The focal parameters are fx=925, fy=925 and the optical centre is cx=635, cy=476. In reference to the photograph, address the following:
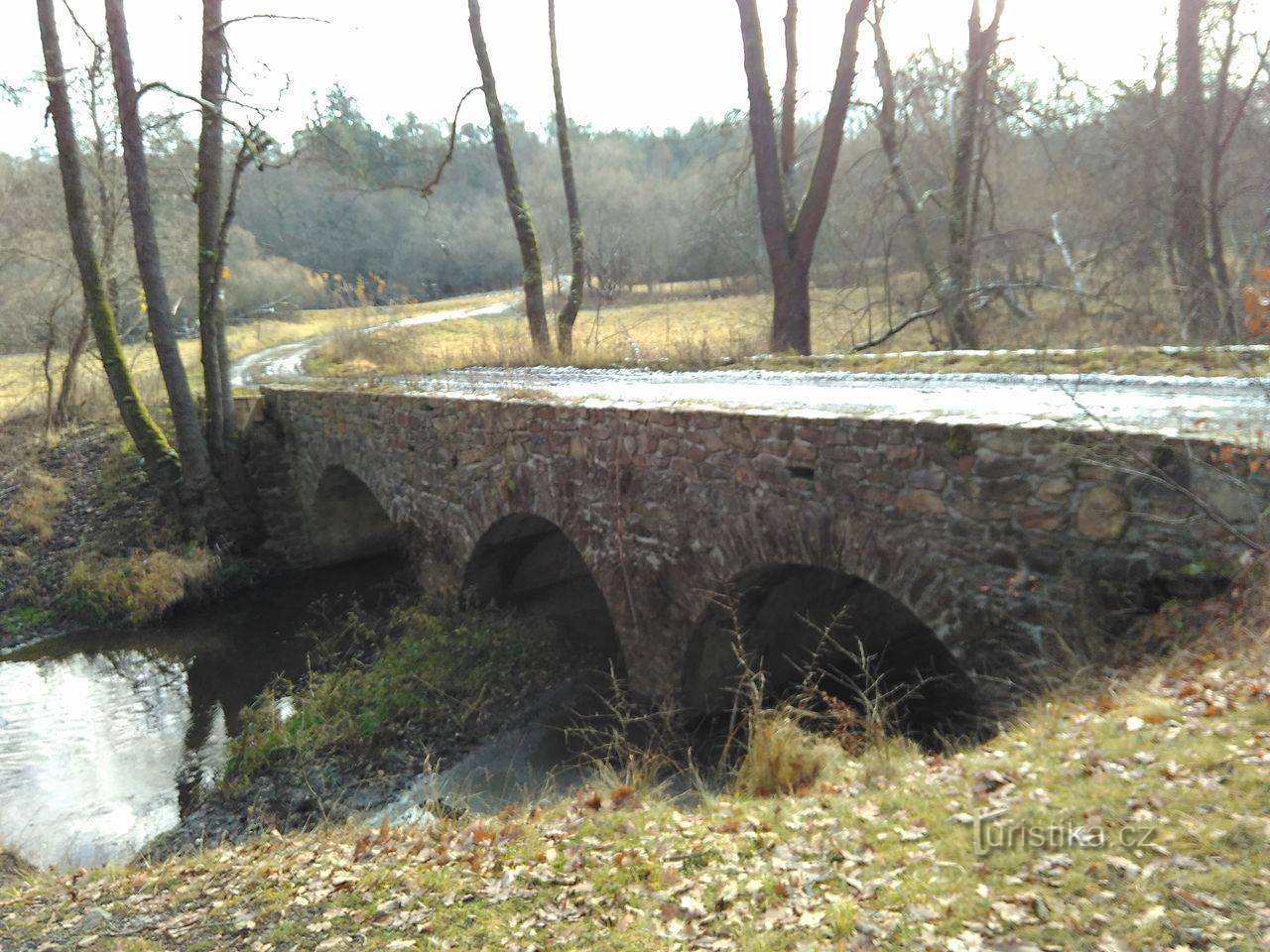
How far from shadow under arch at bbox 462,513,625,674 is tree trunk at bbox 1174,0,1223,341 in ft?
26.1

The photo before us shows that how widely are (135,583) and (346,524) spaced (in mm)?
3450

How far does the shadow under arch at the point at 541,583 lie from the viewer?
10094 mm

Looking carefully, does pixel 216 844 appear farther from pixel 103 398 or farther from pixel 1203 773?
pixel 103 398

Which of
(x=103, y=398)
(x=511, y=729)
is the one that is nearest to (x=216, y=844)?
(x=511, y=729)

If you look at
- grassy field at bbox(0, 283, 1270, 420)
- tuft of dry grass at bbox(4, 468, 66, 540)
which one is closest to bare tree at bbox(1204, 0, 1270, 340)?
grassy field at bbox(0, 283, 1270, 420)

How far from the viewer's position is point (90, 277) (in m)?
13.9

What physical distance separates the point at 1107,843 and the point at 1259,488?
71.2 inches

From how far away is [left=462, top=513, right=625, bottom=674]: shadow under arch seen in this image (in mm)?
10094

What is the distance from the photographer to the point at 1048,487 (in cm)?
453

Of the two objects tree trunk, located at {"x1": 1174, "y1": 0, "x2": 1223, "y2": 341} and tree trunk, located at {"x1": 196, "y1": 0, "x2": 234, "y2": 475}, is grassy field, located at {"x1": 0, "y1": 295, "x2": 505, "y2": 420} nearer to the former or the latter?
tree trunk, located at {"x1": 196, "y1": 0, "x2": 234, "y2": 475}

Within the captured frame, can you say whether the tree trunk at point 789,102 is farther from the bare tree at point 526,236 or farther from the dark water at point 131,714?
the dark water at point 131,714

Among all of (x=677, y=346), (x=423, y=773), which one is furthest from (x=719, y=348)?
(x=423, y=773)

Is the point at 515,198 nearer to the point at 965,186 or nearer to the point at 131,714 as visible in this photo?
the point at 965,186

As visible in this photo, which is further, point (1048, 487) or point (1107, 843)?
point (1048, 487)
